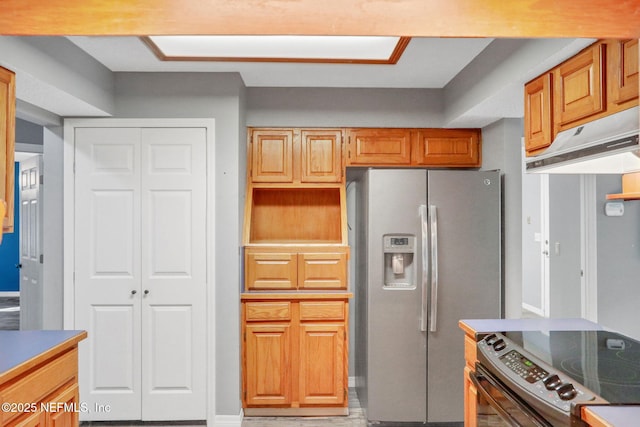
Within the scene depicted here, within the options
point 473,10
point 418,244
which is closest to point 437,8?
point 473,10

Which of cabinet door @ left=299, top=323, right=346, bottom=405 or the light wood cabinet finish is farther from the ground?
the light wood cabinet finish

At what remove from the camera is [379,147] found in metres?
3.41

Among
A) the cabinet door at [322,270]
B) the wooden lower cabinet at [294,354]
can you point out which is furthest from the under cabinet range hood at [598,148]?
the wooden lower cabinet at [294,354]

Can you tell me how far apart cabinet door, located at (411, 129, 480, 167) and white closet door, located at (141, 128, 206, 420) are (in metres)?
1.65

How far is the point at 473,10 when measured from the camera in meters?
1.02

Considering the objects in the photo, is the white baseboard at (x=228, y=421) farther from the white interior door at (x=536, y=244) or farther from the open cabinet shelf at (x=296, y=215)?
the white interior door at (x=536, y=244)

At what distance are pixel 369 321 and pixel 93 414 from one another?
201 centimetres

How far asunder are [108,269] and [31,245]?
1733mm

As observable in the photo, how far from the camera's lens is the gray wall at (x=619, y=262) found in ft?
12.8

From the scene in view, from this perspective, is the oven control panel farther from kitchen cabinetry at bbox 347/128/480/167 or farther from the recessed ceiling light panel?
kitchen cabinetry at bbox 347/128/480/167

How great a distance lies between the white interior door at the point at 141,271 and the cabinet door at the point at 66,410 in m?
1.01

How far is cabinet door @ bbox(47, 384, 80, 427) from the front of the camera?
184 cm

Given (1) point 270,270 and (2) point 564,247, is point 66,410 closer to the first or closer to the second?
(1) point 270,270

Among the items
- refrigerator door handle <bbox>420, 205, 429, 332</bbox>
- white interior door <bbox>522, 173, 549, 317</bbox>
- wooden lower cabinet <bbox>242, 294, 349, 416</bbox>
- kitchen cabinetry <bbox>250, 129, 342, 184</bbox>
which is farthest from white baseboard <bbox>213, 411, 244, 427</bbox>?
white interior door <bbox>522, 173, 549, 317</bbox>
